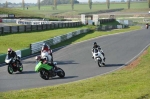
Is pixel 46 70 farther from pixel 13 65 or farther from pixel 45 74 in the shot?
pixel 13 65

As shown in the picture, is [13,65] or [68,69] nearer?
[13,65]

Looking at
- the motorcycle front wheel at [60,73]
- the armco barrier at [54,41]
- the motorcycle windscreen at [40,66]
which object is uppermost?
the motorcycle windscreen at [40,66]

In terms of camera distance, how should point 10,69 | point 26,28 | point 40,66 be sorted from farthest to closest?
1. point 26,28
2. point 10,69
3. point 40,66

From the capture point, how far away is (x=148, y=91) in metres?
15.0

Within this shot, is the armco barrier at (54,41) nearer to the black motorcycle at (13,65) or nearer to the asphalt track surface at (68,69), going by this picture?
the asphalt track surface at (68,69)

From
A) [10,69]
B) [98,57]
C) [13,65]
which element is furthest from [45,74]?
[98,57]

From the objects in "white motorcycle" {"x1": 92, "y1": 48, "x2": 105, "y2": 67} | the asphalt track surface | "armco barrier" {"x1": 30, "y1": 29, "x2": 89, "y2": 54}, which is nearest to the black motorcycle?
the asphalt track surface

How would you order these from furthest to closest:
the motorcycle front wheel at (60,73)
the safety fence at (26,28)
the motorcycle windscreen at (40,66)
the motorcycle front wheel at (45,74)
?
1. the safety fence at (26,28)
2. the motorcycle front wheel at (60,73)
3. the motorcycle front wheel at (45,74)
4. the motorcycle windscreen at (40,66)

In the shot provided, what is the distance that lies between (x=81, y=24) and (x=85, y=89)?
226ft

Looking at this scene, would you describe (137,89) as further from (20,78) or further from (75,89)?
(20,78)

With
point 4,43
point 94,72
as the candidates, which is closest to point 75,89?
point 94,72

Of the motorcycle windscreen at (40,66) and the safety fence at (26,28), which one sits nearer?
the motorcycle windscreen at (40,66)

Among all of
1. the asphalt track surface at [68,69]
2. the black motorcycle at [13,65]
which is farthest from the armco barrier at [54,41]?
the black motorcycle at [13,65]

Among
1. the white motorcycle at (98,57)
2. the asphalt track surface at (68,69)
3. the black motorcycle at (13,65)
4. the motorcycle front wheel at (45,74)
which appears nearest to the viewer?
the asphalt track surface at (68,69)
